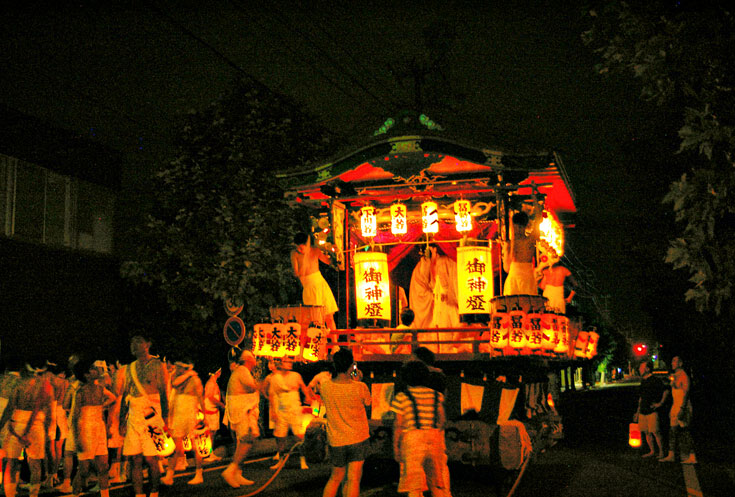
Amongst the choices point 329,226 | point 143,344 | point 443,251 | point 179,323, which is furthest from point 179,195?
point 143,344

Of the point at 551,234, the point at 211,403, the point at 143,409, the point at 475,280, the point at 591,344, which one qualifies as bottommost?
the point at 211,403

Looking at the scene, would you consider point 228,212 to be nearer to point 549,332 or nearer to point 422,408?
point 549,332

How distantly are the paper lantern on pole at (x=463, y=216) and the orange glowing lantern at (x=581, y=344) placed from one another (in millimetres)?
2890

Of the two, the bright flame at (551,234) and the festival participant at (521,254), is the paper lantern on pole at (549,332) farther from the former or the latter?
the bright flame at (551,234)

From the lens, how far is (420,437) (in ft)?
23.6

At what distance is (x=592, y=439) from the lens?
19172mm

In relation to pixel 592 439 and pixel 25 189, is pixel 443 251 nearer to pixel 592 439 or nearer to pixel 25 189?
pixel 592 439

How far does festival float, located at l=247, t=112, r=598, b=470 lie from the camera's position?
11531 mm

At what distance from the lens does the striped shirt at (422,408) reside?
7.20 metres

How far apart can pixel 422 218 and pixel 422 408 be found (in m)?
7.62

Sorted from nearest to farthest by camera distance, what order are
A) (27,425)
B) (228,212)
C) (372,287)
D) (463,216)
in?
(27,425), (372,287), (463,216), (228,212)

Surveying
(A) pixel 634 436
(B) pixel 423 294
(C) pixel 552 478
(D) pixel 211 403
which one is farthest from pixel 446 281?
(D) pixel 211 403

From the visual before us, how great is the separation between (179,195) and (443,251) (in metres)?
8.51

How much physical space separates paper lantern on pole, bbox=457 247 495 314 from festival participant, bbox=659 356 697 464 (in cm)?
388
